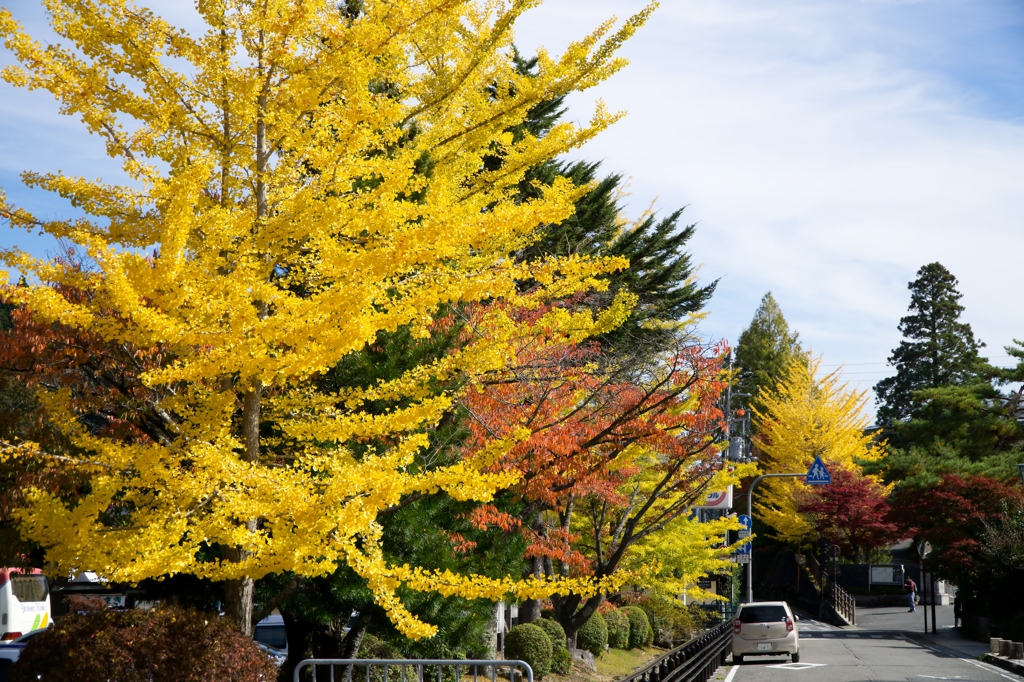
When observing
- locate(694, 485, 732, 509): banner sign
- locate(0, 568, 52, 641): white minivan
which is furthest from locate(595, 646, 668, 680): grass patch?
locate(0, 568, 52, 641): white minivan

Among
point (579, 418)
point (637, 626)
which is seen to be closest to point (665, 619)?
point (637, 626)

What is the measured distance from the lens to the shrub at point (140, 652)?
816 centimetres

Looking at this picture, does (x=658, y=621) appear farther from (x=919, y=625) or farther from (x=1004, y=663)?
(x=919, y=625)

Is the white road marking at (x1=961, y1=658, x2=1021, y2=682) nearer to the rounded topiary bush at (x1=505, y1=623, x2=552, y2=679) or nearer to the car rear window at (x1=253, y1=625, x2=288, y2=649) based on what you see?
the rounded topiary bush at (x1=505, y1=623, x2=552, y2=679)

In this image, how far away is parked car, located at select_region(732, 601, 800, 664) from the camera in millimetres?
24344

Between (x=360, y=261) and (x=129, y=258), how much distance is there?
69.1 inches

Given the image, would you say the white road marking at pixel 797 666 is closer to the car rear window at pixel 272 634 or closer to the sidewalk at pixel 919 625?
the sidewalk at pixel 919 625

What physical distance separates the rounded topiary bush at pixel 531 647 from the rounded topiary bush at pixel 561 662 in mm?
971

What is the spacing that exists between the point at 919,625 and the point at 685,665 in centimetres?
2909

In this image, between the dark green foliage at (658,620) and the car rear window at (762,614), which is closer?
the car rear window at (762,614)

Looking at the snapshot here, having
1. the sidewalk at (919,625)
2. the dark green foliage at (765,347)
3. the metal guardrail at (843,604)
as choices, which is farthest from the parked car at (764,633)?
the dark green foliage at (765,347)

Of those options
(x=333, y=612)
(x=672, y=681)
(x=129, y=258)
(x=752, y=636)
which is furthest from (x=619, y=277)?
(x=129, y=258)

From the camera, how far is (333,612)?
37.6 ft

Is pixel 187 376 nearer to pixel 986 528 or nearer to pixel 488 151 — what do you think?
pixel 488 151
